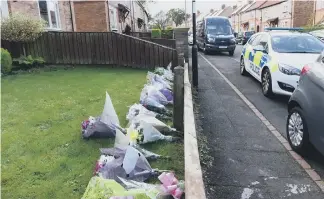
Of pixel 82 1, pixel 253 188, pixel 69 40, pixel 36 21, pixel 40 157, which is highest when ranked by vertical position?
pixel 82 1

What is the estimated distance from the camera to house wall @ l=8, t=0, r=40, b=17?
12023 millimetres

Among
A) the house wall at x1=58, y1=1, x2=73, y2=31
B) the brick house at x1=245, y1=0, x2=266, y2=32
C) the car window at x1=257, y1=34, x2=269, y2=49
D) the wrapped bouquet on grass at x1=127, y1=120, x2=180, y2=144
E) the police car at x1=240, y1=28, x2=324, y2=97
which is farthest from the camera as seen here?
the brick house at x1=245, y1=0, x2=266, y2=32

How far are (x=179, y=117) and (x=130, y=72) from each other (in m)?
6.41

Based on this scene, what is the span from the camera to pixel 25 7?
12664 mm

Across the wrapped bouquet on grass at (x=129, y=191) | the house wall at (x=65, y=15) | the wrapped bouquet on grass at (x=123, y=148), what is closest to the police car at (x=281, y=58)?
the wrapped bouquet on grass at (x=123, y=148)

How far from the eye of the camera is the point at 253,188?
3586 mm

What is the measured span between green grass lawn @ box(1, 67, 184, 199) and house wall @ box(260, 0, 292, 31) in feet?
116

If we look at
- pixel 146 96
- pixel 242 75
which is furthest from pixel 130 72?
pixel 146 96

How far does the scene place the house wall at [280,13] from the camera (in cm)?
3879

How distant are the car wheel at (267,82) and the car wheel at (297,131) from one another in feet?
9.61

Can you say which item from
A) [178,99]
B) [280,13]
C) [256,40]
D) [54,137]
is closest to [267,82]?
[256,40]

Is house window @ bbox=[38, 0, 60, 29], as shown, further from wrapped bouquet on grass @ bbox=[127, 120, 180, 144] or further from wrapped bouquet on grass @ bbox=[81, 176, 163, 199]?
wrapped bouquet on grass @ bbox=[81, 176, 163, 199]

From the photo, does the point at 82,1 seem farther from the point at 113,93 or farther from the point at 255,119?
the point at 255,119

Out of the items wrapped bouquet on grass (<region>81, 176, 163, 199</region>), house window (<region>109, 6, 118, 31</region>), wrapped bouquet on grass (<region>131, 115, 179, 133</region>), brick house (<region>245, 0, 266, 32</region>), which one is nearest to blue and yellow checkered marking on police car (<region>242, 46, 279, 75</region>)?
wrapped bouquet on grass (<region>131, 115, 179, 133</region>)
